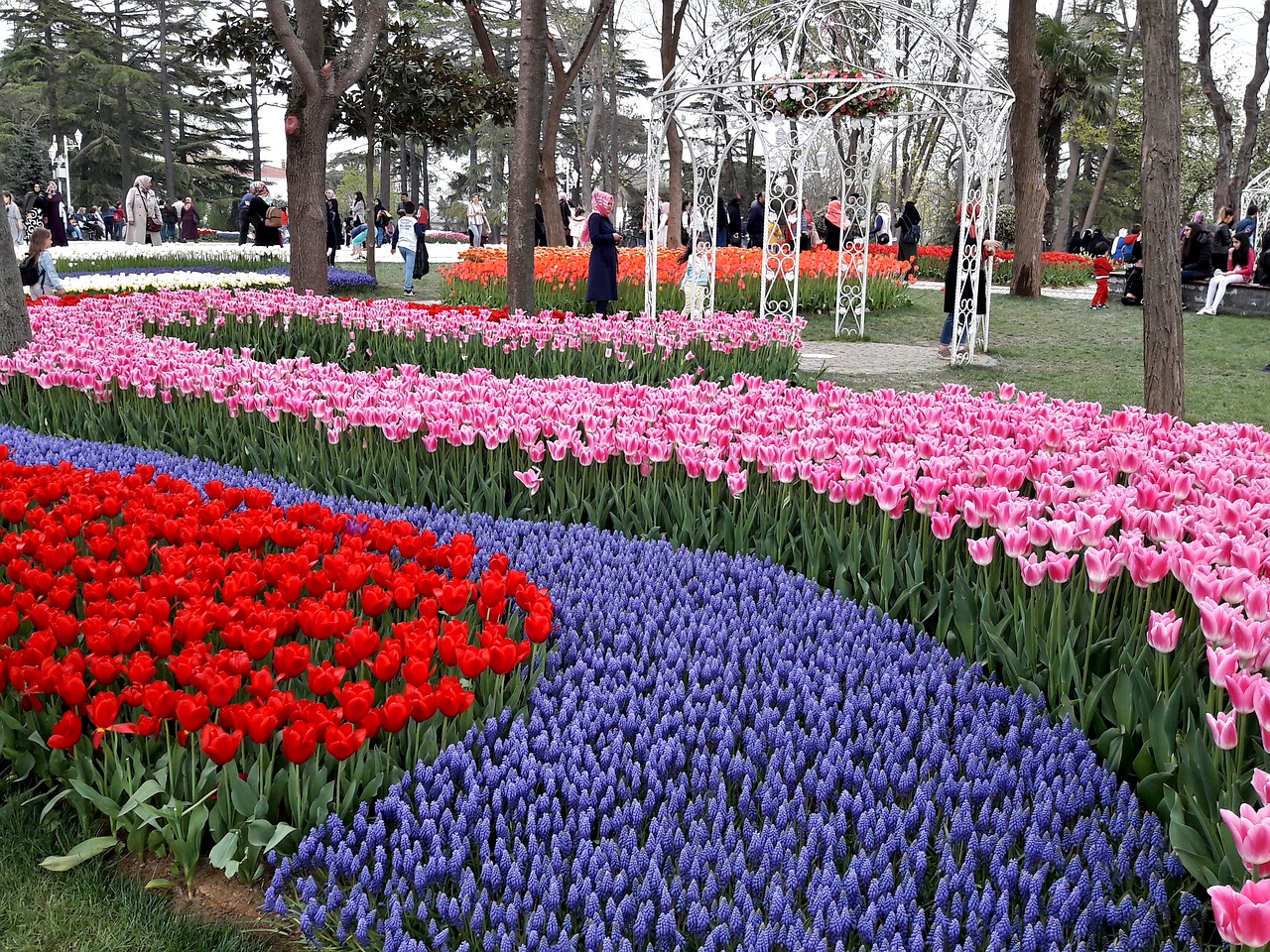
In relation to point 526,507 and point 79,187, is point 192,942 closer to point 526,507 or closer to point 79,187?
point 526,507

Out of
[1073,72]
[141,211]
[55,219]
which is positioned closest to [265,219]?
[55,219]

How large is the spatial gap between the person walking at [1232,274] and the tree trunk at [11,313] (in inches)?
618

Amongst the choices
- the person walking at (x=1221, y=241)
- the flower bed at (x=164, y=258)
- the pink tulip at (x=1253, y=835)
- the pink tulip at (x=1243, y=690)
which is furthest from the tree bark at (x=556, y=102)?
the pink tulip at (x=1253, y=835)

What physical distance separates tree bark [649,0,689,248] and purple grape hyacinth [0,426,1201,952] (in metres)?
18.6

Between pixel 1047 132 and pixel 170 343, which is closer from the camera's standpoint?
pixel 170 343

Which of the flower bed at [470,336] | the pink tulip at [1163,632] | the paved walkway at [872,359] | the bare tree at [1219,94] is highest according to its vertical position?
the bare tree at [1219,94]

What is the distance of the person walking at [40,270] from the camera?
13.0m

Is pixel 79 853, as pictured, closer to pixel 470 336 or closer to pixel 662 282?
pixel 470 336

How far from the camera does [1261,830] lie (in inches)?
62.6

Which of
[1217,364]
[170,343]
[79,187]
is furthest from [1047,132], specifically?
[79,187]

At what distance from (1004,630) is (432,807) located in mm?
1665

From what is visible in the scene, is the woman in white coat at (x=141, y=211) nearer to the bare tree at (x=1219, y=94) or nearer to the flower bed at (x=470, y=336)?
the flower bed at (x=470, y=336)

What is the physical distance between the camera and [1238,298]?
16.7m

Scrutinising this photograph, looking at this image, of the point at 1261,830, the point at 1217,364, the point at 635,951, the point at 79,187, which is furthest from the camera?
the point at 79,187
